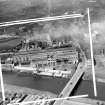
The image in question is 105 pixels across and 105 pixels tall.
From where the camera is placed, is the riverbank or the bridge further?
the riverbank

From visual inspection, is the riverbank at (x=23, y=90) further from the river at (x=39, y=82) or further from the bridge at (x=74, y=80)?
the bridge at (x=74, y=80)

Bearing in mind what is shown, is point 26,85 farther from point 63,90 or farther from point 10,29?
point 10,29

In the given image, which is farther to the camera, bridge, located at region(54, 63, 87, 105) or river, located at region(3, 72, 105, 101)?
river, located at region(3, 72, 105, 101)

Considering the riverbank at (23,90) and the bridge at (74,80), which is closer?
the bridge at (74,80)

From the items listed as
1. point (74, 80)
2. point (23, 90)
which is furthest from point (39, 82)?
point (74, 80)

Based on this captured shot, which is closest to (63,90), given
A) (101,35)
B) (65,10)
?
(101,35)

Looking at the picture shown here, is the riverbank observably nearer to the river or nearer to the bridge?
the river

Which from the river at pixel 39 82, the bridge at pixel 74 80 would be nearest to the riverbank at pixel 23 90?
the river at pixel 39 82

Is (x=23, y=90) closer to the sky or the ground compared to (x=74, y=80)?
closer to the ground

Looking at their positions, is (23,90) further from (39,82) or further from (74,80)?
(74,80)

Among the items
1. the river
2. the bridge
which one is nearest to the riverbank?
the river

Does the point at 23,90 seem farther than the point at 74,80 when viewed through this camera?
Yes
